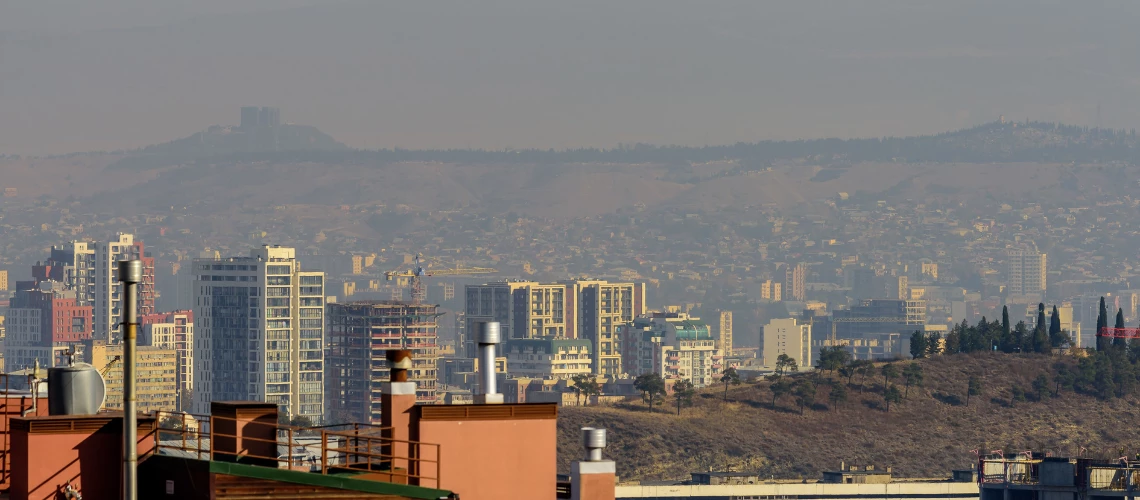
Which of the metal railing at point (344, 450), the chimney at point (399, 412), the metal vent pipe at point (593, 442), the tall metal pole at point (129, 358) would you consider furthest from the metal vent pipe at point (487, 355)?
the tall metal pole at point (129, 358)

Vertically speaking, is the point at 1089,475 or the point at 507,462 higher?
the point at 507,462

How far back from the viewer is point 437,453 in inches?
1038

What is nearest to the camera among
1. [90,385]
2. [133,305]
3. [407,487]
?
[133,305]

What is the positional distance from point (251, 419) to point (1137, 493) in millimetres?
59608

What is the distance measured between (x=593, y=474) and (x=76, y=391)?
6439 mm

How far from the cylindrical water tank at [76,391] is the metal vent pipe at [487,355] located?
5526mm

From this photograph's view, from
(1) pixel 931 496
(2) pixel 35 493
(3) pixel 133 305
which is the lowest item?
(1) pixel 931 496

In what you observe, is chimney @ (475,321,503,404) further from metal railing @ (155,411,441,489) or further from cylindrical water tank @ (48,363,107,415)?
cylindrical water tank @ (48,363,107,415)

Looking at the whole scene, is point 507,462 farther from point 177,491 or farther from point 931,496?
point 931,496

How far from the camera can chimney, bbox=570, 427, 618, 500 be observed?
27.6 meters

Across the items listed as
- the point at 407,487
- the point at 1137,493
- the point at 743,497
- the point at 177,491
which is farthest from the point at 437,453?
the point at 743,497

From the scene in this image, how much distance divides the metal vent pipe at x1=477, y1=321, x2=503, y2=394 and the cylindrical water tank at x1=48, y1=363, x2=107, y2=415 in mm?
5526

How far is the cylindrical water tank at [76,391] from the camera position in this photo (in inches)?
1091

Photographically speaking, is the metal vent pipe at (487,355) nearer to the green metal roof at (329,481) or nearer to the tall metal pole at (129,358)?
the green metal roof at (329,481)
